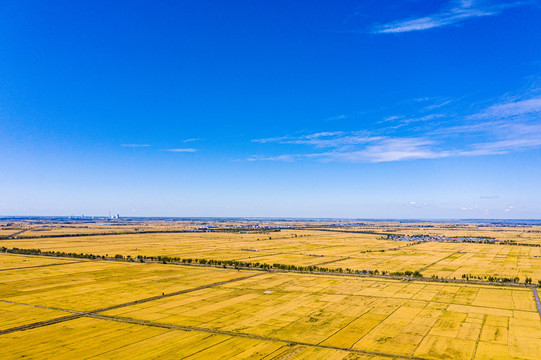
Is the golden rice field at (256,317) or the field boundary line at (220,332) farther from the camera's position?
the golden rice field at (256,317)

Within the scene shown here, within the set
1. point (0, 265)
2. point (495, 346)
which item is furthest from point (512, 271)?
point (0, 265)

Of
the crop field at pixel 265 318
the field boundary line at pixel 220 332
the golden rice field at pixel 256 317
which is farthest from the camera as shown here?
the crop field at pixel 265 318

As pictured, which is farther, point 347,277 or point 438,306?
point 347,277

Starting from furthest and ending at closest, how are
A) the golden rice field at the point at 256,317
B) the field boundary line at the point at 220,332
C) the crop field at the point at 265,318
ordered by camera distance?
the crop field at the point at 265,318
the golden rice field at the point at 256,317
the field boundary line at the point at 220,332

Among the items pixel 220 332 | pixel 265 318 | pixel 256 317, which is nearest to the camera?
pixel 220 332

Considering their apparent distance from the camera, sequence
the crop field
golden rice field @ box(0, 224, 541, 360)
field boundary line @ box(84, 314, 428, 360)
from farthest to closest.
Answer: the crop field → golden rice field @ box(0, 224, 541, 360) → field boundary line @ box(84, 314, 428, 360)

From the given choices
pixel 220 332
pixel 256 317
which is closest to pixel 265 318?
pixel 256 317

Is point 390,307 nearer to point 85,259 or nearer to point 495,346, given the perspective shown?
point 495,346

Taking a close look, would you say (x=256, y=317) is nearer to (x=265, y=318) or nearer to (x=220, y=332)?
(x=265, y=318)
